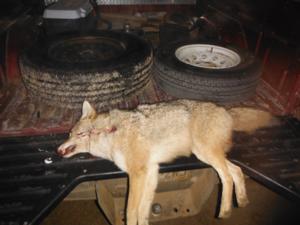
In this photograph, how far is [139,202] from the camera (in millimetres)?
2232

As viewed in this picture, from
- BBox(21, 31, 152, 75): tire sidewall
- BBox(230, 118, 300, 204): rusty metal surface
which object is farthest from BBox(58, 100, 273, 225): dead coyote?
BBox(21, 31, 152, 75): tire sidewall

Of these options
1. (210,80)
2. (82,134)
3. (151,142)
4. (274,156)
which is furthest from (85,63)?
(274,156)

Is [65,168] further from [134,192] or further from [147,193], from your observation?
[147,193]

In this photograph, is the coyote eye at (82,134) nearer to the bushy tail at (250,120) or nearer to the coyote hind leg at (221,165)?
the coyote hind leg at (221,165)

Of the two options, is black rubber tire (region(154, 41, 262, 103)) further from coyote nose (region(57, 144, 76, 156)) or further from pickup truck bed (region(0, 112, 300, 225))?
coyote nose (region(57, 144, 76, 156))

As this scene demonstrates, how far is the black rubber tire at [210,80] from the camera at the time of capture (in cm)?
279

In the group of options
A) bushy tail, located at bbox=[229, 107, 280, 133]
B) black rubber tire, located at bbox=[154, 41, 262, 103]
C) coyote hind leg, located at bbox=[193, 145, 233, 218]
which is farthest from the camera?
black rubber tire, located at bbox=[154, 41, 262, 103]

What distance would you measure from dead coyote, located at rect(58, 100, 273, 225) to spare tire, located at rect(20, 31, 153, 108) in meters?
0.34

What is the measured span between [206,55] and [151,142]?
1.74 m

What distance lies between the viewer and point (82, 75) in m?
2.59

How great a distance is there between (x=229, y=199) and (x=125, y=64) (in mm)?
1653

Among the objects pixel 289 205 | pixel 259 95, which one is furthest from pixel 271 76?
pixel 289 205

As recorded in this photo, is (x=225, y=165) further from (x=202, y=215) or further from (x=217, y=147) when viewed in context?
(x=202, y=215)

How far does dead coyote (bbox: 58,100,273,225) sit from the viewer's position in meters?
2.25
